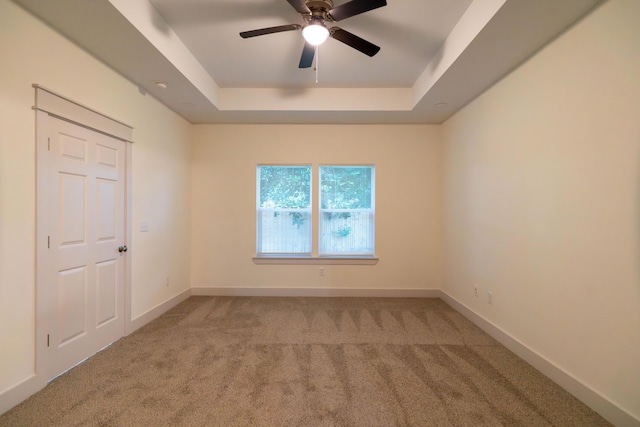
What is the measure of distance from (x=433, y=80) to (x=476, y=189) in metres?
1.32

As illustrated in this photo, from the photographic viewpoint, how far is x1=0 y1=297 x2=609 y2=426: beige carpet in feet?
5.23

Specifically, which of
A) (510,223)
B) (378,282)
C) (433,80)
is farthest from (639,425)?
(433,80)

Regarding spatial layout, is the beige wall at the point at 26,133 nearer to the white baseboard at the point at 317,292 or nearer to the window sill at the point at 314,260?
the white baseboard at the point at 317,292

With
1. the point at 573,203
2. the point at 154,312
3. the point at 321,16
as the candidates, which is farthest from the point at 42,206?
the point at 573,203

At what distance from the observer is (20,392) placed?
1681 millimetres

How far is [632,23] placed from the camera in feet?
4.83

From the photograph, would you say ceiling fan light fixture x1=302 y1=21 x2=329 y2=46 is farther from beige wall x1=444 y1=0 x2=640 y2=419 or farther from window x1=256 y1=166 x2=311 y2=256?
window x1=256 y1=166 x2=311 y2=256

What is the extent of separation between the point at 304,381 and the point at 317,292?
1948 mm

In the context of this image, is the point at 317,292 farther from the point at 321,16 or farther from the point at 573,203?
the point at 321,16

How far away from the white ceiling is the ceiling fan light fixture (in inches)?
14.4

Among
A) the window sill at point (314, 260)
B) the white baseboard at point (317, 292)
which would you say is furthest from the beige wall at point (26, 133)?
the window sill at point (314, 260)

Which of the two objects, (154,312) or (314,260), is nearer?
(154,312)

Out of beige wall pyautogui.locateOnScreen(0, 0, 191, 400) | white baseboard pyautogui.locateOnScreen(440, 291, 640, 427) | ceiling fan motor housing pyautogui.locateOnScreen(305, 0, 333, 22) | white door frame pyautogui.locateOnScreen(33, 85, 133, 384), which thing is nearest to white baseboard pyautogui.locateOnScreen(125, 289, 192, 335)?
beige wall pyautogui.locateOnScreen(0, 0, 191, 400)

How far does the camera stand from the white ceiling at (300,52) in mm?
1820
